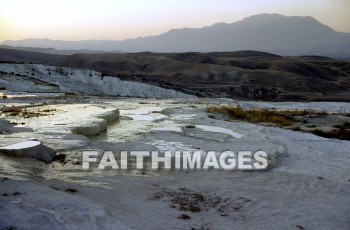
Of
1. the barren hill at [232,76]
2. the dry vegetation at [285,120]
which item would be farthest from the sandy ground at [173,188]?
the barren hill at [232,76]

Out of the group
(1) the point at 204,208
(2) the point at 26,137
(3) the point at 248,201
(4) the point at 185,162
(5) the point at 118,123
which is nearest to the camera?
(1) the point at 204,208

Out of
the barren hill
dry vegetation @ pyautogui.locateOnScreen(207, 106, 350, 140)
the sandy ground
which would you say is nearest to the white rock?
the sandy ground

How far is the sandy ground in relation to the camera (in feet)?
28.3

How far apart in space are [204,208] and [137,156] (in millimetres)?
4957

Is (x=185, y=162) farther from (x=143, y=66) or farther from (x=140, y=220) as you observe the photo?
(x=143, y=66)

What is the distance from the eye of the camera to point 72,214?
8344 mm

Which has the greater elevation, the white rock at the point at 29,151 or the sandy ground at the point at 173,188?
the white rock at the point at 29,151

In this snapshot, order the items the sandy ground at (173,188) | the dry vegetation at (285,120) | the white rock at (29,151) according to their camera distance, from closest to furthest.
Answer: the sandy ground at (173,188) < the white rock at (29,151) < the dry vegetation at (285,120)

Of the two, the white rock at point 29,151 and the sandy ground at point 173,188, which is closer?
the sandy ground at point 173,188

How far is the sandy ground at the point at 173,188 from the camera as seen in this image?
28.3ft

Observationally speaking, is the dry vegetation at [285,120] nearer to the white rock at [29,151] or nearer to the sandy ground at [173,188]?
the sandy ground at [173,188]

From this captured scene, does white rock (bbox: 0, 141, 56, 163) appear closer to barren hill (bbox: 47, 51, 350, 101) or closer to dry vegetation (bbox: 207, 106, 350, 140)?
dry vegetation (bbox: 207, 106, 350, 140)

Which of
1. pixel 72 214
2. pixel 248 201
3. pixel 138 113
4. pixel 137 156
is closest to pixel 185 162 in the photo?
pixel 137 156

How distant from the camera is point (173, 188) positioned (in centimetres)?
1109
